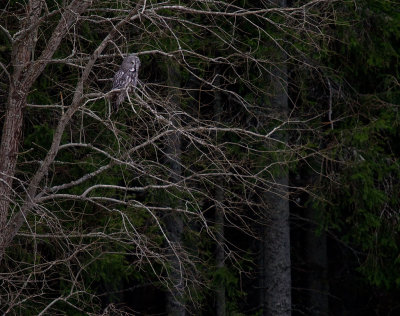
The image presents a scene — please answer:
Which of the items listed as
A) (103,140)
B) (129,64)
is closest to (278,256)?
(103,140)

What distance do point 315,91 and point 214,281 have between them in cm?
361

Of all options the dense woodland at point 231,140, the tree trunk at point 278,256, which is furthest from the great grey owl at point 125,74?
the tree trunk at point 278,256

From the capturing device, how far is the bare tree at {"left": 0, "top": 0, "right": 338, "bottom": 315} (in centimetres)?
863

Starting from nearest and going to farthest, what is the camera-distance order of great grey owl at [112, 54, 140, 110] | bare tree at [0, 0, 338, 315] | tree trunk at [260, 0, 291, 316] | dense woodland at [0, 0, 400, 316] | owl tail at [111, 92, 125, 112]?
bare tree at [0, 0, 338, 315] < owl tail at [111, 92, 125, 112] < great grey owl at [112, 54, 140, 110] < dense woodland at [0, 0, 400, 316] < tree trunk at [260, 0, 291, 316]

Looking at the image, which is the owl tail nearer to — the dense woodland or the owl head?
the owl head

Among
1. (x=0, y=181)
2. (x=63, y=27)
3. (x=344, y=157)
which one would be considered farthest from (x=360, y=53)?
(x=0, y=181)

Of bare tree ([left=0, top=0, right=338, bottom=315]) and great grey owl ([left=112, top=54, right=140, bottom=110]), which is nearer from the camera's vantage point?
bare tree ([left=0, top=0, right=338, bottom=315])

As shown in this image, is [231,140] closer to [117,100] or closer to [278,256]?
[278,256]

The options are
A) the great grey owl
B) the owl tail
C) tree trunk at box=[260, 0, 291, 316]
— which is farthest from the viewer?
tree trunk at box=[260, 0, 291, 316]

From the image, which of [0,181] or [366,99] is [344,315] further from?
[0,181]

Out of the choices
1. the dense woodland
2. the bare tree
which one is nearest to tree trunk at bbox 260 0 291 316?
the dense woodland

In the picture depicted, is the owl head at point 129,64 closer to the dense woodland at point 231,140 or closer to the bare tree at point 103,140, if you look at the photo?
the bare tree at point 103,140

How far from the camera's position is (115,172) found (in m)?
11.7

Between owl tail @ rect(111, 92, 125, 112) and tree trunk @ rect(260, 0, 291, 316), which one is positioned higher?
owl tail @ rect(111, 92, 125, 112)
